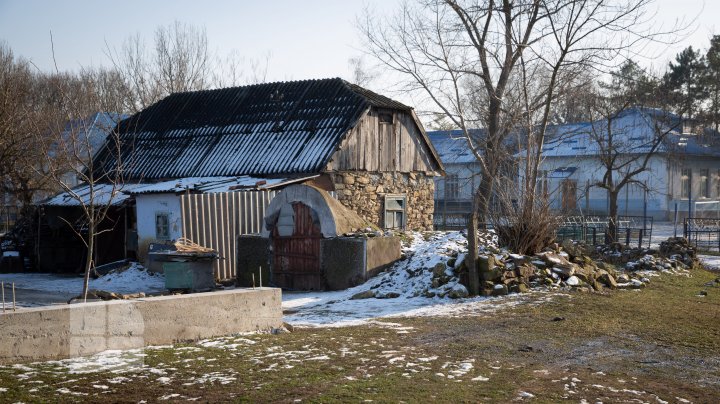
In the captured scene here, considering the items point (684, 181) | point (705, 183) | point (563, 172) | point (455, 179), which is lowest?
point (705, 183)

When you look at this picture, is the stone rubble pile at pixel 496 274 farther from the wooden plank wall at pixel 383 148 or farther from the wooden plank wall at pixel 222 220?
the wooden plank wall at pixel 383 148

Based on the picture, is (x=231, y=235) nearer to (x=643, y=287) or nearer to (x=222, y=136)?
(x=222, y=136)

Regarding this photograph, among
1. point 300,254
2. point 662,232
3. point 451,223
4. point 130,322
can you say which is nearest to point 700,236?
point 662,232

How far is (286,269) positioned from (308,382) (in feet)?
35.0

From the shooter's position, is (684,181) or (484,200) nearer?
(484,200)

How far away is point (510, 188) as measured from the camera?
1817 centimetres

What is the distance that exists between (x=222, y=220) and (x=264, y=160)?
14.2 feet

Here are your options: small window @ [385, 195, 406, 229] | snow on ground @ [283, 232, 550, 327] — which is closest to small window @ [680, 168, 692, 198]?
small window @ [385, 195, 406, 229]

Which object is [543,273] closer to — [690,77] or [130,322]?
[130,322]

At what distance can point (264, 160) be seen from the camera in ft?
79.7

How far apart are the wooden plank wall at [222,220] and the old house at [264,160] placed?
28 mm

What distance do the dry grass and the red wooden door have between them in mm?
5779

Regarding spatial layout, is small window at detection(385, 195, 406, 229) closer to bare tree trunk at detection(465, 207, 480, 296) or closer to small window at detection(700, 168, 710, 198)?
bare tree trunk at detection(465, 207, 480, 296)

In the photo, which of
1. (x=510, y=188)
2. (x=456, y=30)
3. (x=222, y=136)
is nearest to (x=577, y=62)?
(x=510, y=188)
